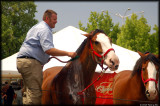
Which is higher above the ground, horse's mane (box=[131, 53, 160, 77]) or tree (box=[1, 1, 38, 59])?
tree (box=[1, 1, 38, 59])

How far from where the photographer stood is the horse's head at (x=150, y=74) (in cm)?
404

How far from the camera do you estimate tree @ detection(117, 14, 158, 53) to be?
24125mm

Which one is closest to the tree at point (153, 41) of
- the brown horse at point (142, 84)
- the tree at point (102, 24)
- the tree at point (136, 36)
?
the tree at point (136, 36)

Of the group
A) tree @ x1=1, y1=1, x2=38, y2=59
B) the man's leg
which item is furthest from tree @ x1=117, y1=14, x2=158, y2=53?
the man's leg

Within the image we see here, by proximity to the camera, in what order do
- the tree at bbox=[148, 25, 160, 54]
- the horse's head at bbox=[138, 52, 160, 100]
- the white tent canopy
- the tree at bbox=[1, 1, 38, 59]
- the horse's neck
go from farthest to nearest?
1. the tree at bbox=[1, 1, 38, 59]
2. the tree at bbox=[148, 25, 160, 54]
3. the white tent canopy
4. the horse's head at bbox=[138, 52, 160, 100]
5. the horse's neck

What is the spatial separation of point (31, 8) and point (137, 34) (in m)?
13.6

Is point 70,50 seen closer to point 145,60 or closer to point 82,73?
point 145,60

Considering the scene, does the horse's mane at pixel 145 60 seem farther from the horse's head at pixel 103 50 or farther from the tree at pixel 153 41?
the tree at pixel 153 41

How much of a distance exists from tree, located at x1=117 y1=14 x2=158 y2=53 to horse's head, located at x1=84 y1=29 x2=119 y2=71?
21.3 m

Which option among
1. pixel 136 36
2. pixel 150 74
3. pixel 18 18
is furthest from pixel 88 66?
pixel 18 18

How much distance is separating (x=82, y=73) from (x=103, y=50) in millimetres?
454

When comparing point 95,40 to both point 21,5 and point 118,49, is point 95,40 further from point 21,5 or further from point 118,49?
point 21,5

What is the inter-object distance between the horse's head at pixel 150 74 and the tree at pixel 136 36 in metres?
19.9

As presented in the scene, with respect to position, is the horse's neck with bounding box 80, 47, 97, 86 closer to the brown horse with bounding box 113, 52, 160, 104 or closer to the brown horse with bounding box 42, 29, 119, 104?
the brown horse with bounding box 42, 29, 119, 104
